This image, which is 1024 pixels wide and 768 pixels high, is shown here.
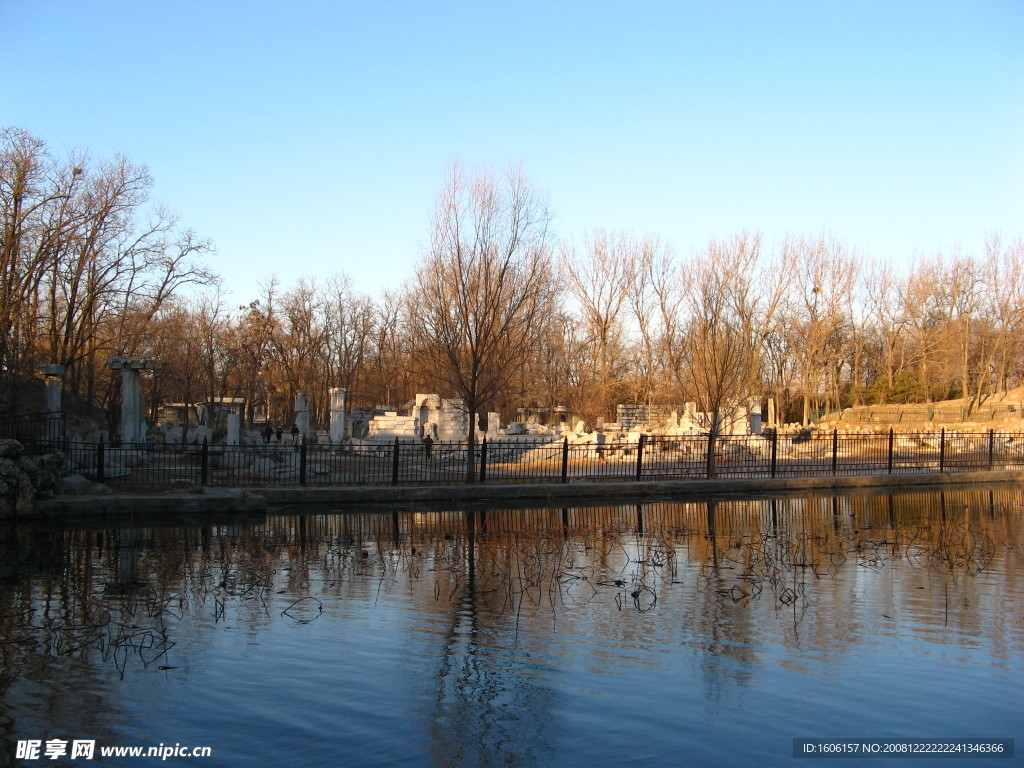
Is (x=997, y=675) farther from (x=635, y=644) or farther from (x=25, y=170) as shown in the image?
(x=25, y=170)

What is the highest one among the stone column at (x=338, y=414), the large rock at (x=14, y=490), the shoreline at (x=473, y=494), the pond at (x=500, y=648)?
the stone column at (x=338, y=414)

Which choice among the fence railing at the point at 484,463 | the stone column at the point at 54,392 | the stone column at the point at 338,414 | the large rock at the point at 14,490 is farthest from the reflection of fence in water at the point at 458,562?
the stone column at the point at 338,414

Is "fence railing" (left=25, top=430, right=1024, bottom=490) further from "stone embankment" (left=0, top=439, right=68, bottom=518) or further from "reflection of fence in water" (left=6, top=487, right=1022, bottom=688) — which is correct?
"reflection of fence in water" (left=6, top=487, right=1022, bottom=688)

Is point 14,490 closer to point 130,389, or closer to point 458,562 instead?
point 458,562

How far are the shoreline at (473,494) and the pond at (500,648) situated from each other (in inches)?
88.4

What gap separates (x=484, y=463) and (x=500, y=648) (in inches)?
516

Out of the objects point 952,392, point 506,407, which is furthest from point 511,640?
point 952,392

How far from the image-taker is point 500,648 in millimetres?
7277

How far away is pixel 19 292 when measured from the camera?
1316 inches

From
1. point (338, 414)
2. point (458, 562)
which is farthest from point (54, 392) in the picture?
point (458, 562)

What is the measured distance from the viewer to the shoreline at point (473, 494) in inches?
606

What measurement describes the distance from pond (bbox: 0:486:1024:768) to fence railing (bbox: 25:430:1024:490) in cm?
738

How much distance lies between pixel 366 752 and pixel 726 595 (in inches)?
202

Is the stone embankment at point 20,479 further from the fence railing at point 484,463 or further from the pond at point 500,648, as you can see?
the fence railing at point 484,463
